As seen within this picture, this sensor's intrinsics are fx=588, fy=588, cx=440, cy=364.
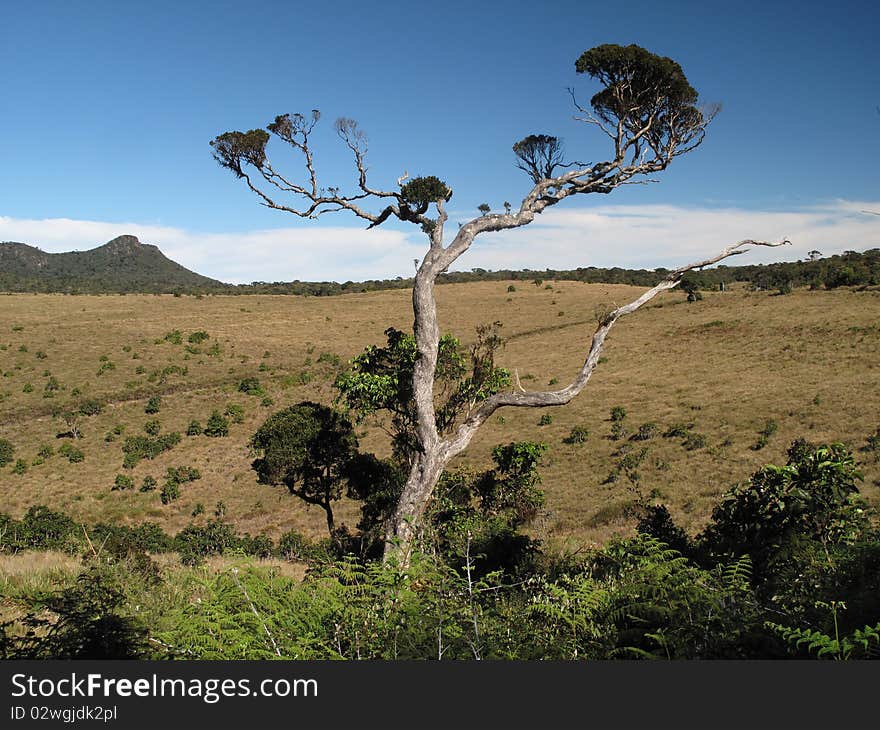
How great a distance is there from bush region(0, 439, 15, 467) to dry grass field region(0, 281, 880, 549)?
0.43 meters

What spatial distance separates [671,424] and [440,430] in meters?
22.5

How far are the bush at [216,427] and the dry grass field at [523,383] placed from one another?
18.7 inches

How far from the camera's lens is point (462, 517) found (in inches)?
475

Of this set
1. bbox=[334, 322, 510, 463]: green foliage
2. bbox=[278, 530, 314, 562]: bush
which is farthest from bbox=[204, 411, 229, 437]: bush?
bbox=[334, 322, 510, 463]: green foliage

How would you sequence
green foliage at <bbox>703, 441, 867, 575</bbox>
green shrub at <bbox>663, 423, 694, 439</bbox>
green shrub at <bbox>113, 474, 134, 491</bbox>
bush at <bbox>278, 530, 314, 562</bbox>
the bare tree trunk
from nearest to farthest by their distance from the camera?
green foliage at <bbox>703, 441, 867, 575</bbox>
the bare tree trunk
bush at <bbox>278, 530, 314, 562</bbox>
green shrub at <bbox>113, 474, 134, 491</bbox>
green shrub at <bbox>663, 423, 694, 439</bbox>

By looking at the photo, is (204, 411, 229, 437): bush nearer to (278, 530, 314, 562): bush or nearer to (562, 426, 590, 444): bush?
(278, 530, 314, 562): bush

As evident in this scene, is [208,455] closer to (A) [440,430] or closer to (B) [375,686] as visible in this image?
(A) [440,430]

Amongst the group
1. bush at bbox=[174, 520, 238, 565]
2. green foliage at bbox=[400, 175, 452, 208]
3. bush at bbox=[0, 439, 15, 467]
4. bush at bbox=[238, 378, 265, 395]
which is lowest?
bush at bbox=[174, 520, 238, 565]

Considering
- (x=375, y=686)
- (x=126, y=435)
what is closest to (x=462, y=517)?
(x=375, y=686)

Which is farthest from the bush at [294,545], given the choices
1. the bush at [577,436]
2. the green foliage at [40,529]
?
the bush at [577,436]

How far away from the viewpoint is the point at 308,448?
15844 millimetres

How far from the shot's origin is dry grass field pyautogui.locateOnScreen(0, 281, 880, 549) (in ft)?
80.5

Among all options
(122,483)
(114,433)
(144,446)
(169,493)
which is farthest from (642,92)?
(114,433)

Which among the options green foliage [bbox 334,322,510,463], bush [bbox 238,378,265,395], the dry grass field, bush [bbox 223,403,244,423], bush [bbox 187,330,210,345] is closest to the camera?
green foliage [bbox 334,322,510,463]
